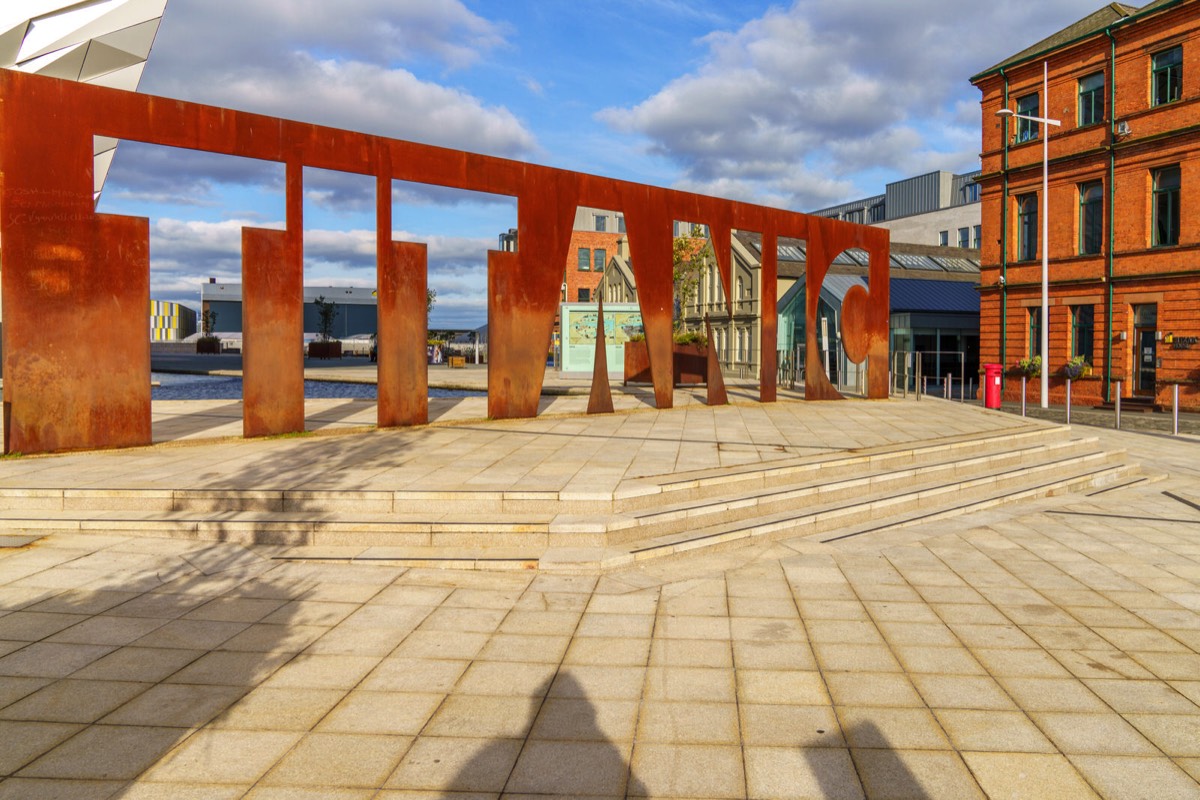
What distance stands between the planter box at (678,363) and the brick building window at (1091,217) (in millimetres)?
12812

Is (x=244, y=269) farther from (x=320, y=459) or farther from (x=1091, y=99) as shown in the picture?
(x=1091, y=99)

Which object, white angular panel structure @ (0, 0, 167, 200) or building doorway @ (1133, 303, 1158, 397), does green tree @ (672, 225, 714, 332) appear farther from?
white angular panel structure @ (0, 0, 167, 200)

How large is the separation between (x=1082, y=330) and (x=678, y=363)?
43.5 ft

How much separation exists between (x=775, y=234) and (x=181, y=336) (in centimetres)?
11515

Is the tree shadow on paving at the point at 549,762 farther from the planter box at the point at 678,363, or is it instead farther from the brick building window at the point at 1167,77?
the brick building window at the point at 1167,77

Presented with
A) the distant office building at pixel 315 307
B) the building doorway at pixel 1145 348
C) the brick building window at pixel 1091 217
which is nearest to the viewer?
the building doorway at pixel 1145 348

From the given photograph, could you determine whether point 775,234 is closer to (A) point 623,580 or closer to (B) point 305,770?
(A) point 623,580

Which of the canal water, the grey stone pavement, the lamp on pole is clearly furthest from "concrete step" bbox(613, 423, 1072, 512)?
the canal water

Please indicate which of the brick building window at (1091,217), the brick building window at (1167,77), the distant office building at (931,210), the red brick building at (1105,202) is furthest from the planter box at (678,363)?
the distant office building at (931,210)

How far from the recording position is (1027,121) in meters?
26.8

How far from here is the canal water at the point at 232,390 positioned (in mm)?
21609

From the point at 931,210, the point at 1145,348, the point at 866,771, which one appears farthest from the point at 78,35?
the point at 931,210

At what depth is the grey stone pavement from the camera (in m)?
3.33

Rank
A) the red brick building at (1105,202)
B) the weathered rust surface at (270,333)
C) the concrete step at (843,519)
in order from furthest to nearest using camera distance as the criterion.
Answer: the red brick building at (1105,202), the weathered rust surface at (270,333), the concrete step at (843,519)
